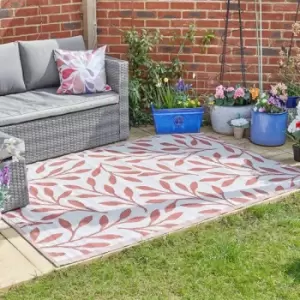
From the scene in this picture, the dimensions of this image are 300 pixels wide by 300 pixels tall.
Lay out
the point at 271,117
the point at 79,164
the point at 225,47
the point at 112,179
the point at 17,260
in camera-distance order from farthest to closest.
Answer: the point at 225,47, the point at 271,117, the point at 79,164, the point at 112,179, the point at 17,260

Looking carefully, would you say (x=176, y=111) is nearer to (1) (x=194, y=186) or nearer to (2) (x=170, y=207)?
(1) (x=194, y=186)

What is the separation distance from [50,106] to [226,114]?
Result: 4.81 feet

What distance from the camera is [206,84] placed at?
545 centimetres

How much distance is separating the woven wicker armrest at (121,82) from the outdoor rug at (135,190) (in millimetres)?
194

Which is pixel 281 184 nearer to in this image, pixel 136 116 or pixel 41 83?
pixel 136 116

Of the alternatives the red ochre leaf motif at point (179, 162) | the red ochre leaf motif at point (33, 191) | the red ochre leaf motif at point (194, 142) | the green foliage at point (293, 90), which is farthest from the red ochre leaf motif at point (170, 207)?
the green foliage at point (293, 90)

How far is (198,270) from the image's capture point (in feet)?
9.89

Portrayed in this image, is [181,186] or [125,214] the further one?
[181,186]

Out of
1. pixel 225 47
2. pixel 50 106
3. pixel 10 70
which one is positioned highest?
pixel 225 47

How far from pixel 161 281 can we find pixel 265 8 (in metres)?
3.00

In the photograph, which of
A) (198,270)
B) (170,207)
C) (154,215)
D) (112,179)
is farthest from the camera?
(112,179)

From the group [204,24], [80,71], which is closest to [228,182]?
[80,71]

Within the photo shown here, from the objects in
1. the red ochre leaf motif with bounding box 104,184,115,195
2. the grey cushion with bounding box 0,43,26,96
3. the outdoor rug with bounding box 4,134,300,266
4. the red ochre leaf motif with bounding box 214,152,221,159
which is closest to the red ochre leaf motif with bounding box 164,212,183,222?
the outdoor rug with bounding box 4,134,300,266

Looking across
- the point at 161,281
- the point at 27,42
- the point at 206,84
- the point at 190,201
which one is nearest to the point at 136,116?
the point at 206,84
